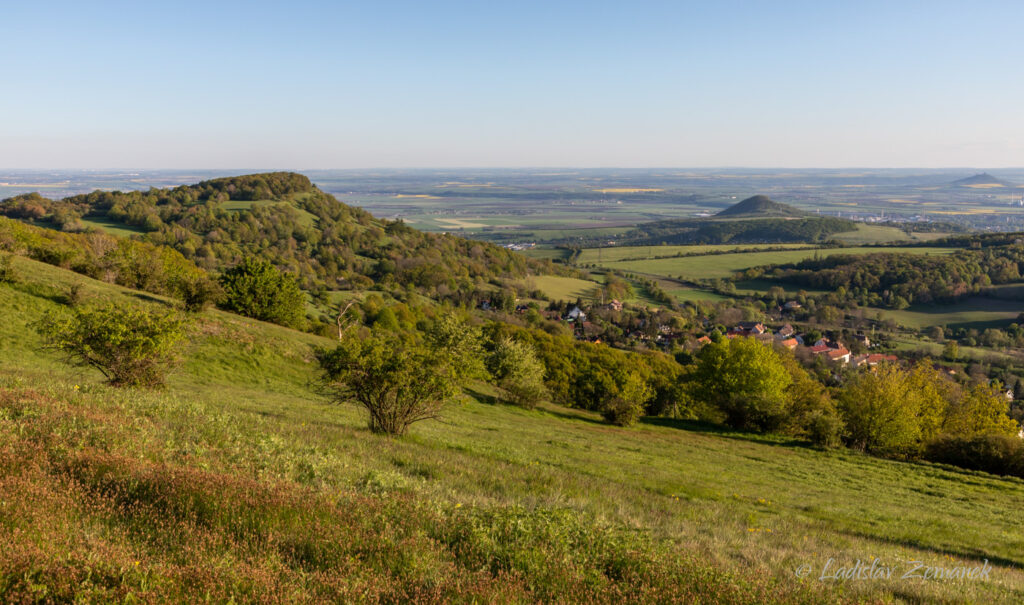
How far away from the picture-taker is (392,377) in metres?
15.3

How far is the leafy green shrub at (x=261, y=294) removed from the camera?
43219mm

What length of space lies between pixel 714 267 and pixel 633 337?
86.4 metres

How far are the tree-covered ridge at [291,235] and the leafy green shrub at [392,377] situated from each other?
87032 mm

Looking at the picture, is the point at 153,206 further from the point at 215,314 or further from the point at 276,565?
the point at 276,565

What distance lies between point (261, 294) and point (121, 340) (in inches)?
1231

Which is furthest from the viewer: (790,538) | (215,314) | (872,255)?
(872,255)

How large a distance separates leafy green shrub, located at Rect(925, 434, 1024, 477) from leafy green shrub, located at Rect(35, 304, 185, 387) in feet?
136

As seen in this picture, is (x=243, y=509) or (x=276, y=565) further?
(x=243, y=509)

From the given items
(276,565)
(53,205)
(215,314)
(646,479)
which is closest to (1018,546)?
(646,479)

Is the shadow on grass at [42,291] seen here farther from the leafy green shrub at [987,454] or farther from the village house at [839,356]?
the village house at [839,356]

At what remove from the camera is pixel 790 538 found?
902 cm

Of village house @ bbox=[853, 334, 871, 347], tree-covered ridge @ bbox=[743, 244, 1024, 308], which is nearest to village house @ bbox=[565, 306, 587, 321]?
village house @ bbox=[853, 334, 871, 347]

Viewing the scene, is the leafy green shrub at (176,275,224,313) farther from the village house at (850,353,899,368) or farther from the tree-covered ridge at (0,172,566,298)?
the village house at (850,353,899,368)

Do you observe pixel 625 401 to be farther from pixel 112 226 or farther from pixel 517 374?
pixel 112 226
